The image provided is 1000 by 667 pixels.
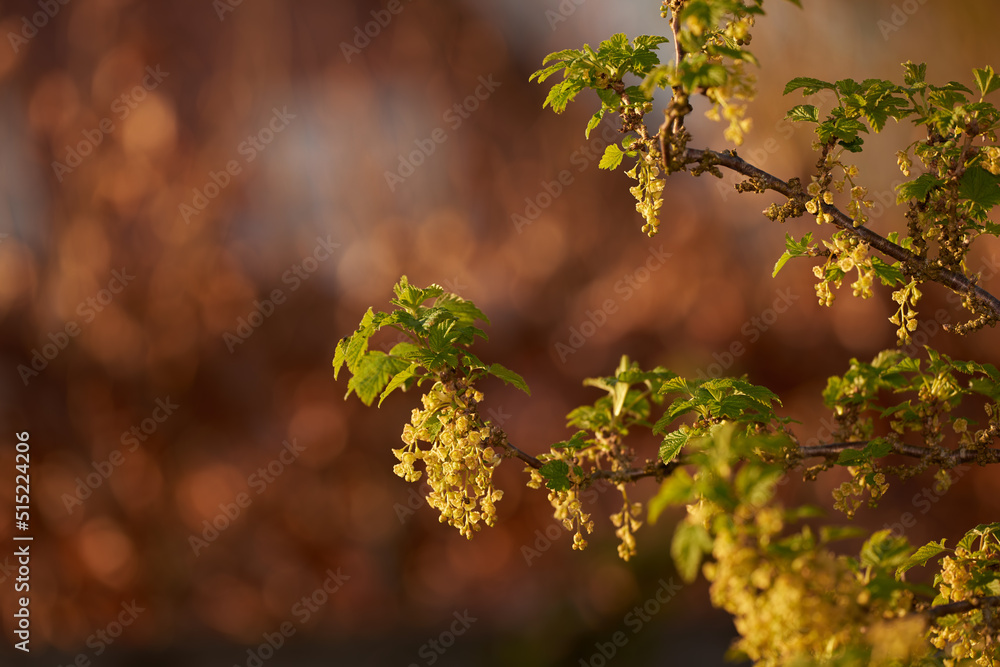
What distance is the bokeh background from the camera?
344 cm

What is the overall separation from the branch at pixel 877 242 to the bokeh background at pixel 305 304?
7.47 ft

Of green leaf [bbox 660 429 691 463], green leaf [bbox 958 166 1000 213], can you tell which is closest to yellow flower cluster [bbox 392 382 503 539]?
green leaf [bbox 660 429 691 463]

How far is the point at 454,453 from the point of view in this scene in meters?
1.09

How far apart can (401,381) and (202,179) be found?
2915 millimetres

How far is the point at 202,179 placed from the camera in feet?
11.9

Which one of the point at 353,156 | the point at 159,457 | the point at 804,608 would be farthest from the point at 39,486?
the point at 804,608

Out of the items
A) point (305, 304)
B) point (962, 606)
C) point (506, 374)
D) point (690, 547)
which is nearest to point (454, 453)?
point (506, 374)

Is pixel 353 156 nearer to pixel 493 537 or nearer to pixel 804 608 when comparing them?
pixel 493 537

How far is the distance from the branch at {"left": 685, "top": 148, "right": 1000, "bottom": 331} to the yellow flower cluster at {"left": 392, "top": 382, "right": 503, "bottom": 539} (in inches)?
19.3

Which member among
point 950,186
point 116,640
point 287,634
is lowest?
point 116,640

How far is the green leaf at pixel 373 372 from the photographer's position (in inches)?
42.9

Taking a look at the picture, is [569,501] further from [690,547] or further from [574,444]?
[690,547]

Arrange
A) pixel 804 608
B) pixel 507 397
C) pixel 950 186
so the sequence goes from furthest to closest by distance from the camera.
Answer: pixel 507 397, pixel 950 186, pixel 804 608

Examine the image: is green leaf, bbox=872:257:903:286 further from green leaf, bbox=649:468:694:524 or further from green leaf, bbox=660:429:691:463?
green leaf, bbox=649:468:694:524
